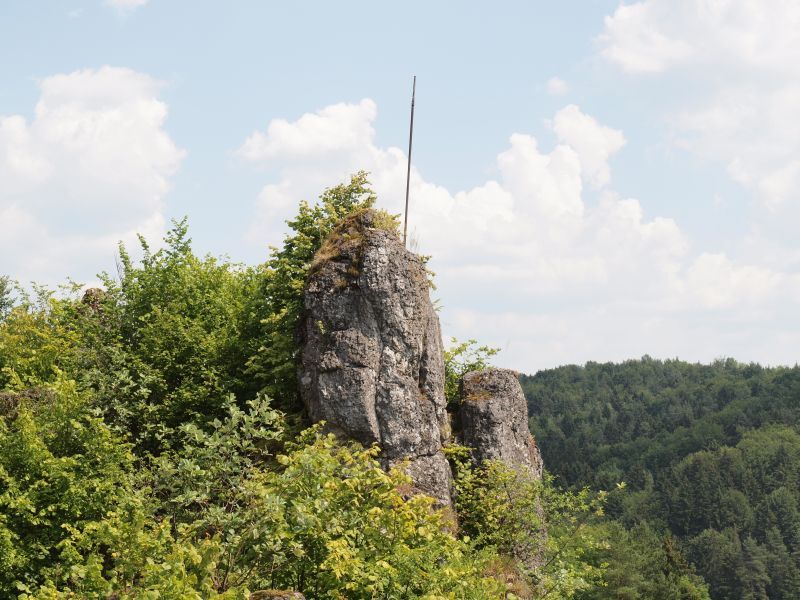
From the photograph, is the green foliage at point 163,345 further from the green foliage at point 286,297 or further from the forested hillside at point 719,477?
the forested hillside at point 719,477

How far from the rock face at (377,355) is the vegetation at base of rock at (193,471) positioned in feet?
2.73

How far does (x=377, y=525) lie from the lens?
11.7 meters

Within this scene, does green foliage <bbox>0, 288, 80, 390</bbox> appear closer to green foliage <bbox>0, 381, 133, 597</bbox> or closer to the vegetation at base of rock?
the vegetation at base of rock

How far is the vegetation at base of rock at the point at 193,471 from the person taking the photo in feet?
34.4

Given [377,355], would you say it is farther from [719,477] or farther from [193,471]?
[719,477]

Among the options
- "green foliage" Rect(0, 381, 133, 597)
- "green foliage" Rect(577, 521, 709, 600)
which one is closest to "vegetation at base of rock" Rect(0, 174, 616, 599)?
"green foliage" Rect(0, 381, 133, 597)

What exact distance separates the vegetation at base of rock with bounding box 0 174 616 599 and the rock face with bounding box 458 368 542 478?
4.14 feet

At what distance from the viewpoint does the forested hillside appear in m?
117

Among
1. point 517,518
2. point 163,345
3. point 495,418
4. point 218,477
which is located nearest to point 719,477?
point 495,418

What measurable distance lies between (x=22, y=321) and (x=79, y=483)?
34.5 feet

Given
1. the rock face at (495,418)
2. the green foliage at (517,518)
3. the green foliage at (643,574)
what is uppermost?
the rock face at (495,418)

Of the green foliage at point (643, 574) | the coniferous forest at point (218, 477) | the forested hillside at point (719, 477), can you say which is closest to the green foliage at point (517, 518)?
the coniferous forest at point (218, 477)

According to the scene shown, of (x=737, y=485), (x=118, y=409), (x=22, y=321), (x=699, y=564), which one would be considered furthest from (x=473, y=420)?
(x=737, y=485)

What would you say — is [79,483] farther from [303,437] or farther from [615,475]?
[615,475]
